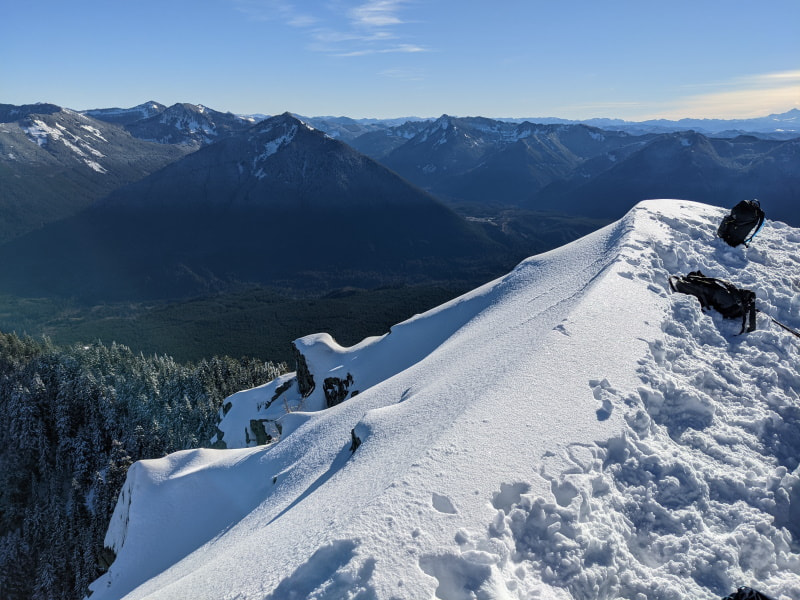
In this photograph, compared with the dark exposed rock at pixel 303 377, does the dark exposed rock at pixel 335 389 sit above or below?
above

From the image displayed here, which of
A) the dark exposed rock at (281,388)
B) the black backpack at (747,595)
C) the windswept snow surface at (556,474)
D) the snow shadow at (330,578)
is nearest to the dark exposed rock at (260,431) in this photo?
the dark exposed rock at (281,388)

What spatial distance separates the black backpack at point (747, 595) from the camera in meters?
7.10

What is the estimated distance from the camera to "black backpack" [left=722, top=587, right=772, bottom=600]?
7.10 m

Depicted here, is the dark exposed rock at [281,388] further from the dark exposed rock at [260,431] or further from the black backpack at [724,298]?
the black backpack at [724,298]

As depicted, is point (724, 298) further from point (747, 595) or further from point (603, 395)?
point (747, 595)

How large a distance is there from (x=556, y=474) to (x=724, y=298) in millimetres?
11766

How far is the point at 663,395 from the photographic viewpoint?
12000 mm

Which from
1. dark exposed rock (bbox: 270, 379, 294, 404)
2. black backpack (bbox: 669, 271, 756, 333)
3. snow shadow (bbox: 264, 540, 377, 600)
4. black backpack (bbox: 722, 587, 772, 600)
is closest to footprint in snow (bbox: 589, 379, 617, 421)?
black backpack (bbox: 722, 587, 772, 600)

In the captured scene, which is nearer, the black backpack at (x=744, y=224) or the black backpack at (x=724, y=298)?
the black backpack at (x=724, y=298)

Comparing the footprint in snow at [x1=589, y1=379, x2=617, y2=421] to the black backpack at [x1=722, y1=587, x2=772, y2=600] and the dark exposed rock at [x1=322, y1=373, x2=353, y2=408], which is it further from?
the dark exposed rock at [x1=322, y1=373, x2=353, y2=408]

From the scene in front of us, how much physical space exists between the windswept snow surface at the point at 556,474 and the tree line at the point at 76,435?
194 ft

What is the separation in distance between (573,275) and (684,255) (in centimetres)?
480

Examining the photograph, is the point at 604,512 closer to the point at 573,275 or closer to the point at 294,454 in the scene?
the point at 294,454

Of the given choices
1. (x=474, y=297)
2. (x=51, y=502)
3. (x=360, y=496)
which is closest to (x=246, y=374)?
(x=51, y=502)
